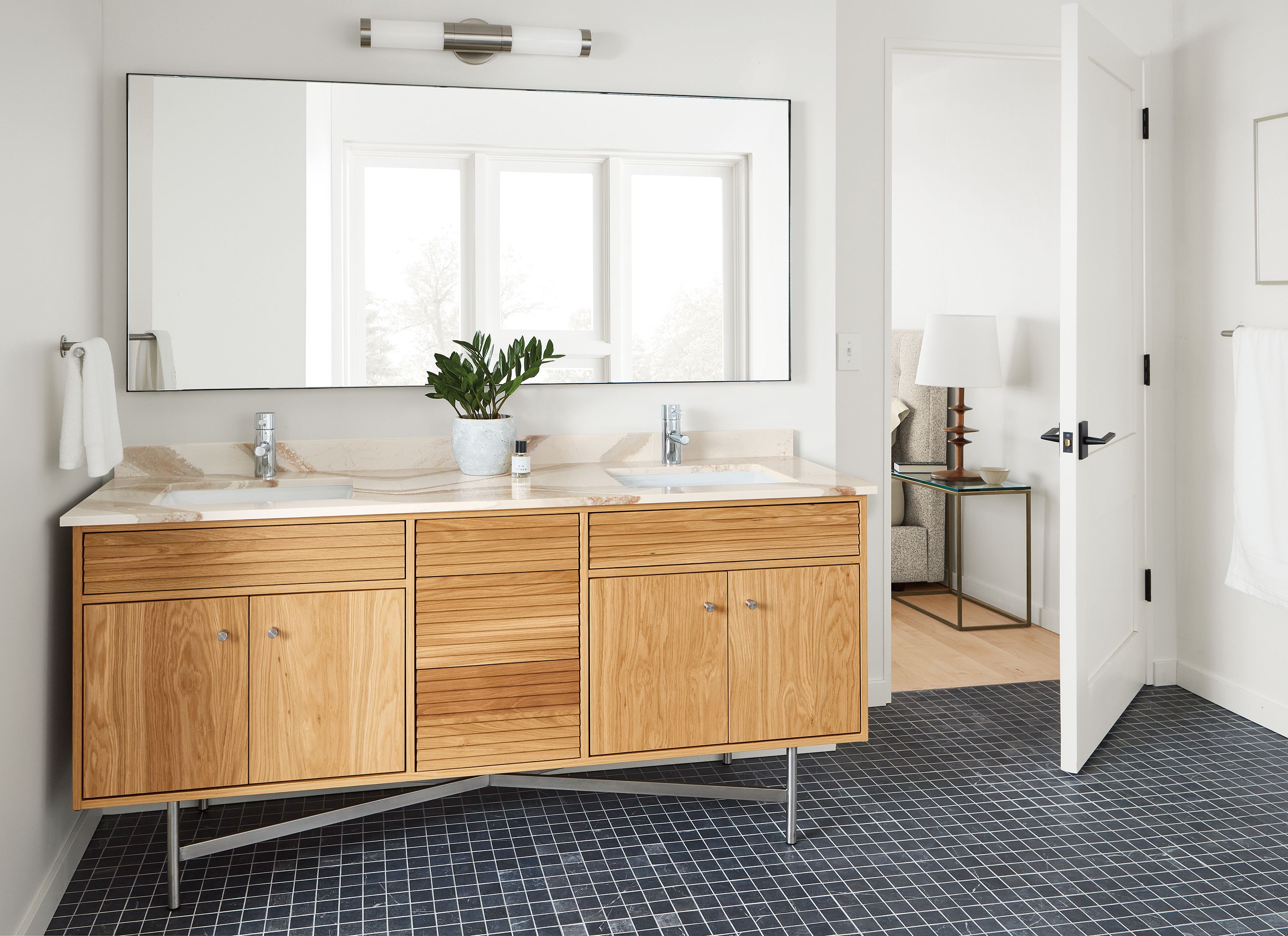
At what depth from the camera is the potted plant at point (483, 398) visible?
7.97 ft

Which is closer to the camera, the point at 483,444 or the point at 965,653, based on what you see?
the point at 483,444

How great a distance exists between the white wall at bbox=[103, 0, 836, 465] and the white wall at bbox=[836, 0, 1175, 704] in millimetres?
215

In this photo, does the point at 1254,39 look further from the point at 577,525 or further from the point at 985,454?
the point at 577,525

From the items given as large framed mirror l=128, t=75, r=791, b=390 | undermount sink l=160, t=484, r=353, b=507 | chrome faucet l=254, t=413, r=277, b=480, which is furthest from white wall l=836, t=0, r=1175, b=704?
chrome faucet l=254, t=413, r=277, b=480

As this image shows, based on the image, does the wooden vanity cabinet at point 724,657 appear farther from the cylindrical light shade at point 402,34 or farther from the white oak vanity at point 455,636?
the cylindrical light shade at point 402,34

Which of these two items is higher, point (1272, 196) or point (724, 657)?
point (1272, 196)

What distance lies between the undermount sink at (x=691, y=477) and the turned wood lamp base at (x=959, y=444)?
1816 millimetres

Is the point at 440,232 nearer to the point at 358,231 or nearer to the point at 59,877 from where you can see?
the point at 358,231

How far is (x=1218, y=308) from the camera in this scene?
3.04 m

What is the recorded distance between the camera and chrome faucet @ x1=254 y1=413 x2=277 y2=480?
7.99ft

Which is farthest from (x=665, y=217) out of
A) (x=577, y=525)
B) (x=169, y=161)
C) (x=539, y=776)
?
→ (x=539, y=776)

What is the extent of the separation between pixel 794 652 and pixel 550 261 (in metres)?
1.15

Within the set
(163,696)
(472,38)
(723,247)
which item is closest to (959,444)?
(723,247)

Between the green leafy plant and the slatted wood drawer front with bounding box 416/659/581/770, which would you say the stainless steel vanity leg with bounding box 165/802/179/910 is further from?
the green leafy plant
